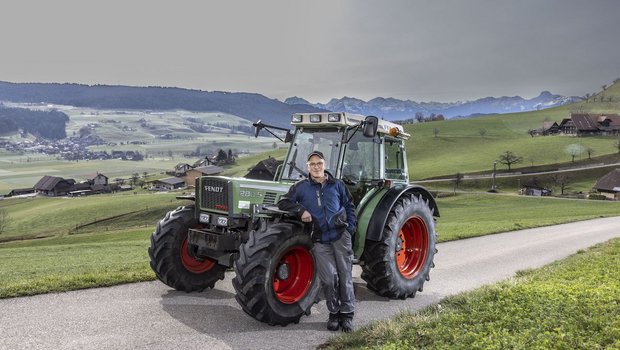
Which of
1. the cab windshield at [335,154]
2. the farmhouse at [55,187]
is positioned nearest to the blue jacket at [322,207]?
the cab windshield at [335,154]

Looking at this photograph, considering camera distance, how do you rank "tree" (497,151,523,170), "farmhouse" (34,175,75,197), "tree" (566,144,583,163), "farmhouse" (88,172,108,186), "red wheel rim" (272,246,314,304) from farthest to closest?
"farmhouse" (88,172,108,186)
"farmhouse" (34,175,75,197)
"tree" (566,144,583,163)
"tree" (497,151,523,170)
"red wheel rim" (272,246,314,304)

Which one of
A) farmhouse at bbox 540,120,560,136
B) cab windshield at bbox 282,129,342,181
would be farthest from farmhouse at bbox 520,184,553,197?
cab windshield at bbox 282,129,342,181

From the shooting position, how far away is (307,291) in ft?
21.4

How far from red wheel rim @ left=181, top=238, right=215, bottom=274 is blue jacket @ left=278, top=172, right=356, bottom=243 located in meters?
2.47

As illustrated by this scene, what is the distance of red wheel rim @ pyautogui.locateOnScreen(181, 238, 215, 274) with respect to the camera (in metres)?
7.81

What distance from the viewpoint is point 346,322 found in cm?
611

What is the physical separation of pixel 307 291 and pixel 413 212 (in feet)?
8.79

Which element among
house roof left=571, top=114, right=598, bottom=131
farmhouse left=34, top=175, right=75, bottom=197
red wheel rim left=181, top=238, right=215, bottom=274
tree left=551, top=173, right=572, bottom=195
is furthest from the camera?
house roof left=571, top=114, right=598, bottom=131

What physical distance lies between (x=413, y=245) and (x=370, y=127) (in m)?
3.00

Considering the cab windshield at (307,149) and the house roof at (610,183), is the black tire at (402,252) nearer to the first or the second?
the cab windshield at (307,149)

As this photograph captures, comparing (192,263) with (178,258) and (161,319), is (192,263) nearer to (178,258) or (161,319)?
(178,258)

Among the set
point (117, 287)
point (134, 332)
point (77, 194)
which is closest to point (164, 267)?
point (117, 287)

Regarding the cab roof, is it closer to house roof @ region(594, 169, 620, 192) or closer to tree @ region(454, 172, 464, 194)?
house roof @ region(594, 169, 620, 192)

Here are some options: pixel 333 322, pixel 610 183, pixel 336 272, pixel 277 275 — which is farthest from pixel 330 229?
pixel 610 183
